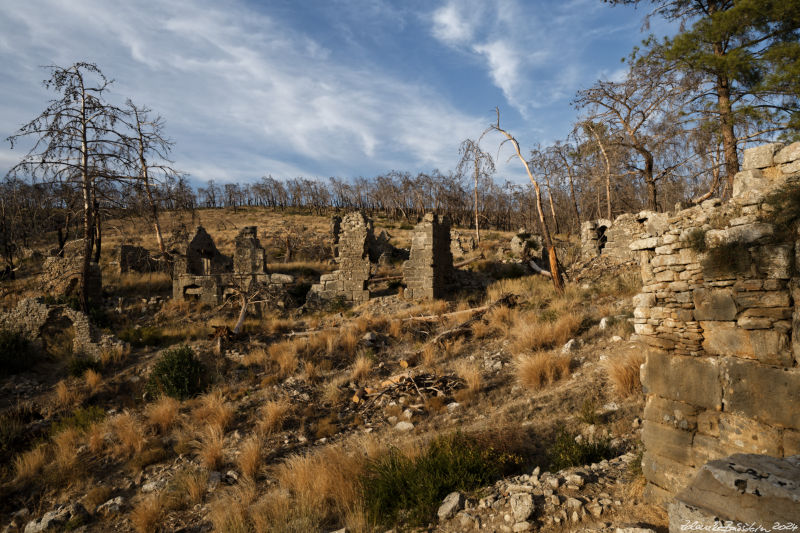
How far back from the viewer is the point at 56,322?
46.7 ft

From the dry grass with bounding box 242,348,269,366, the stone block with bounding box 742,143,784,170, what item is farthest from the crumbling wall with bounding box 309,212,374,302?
the stone block with bounding box 742,143,784,170

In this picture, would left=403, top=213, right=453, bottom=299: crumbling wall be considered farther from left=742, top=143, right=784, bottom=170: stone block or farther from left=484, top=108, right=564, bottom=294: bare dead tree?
left=742, top=143, right=784, bottom=170: stone block

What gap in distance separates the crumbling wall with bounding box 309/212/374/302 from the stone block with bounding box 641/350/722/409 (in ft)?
44.0

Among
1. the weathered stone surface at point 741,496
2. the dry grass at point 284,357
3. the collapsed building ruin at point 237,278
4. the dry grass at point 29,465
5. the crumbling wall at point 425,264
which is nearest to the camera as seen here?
the weathered stone surface at point 741,496

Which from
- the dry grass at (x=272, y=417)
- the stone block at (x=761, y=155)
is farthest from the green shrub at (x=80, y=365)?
the stone block at (x=761, y=155)

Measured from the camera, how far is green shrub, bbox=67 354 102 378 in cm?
1165

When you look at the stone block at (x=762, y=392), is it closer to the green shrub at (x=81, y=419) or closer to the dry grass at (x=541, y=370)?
the dry grass at (x=541, y=370)

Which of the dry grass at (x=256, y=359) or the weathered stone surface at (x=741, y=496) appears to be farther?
the dry grass at (x=256, y=359)

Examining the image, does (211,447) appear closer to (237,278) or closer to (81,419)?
(81,419)

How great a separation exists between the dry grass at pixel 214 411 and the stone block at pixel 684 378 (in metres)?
7.52

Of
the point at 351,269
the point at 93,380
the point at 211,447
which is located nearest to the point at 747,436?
the point at 211,447

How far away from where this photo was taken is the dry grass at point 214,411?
28.3 feet

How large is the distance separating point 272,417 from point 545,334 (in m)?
6.54

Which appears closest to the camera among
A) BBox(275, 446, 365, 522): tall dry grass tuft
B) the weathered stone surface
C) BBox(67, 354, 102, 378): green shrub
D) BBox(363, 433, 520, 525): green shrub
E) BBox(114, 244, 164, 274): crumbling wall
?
the weathered stone surface
